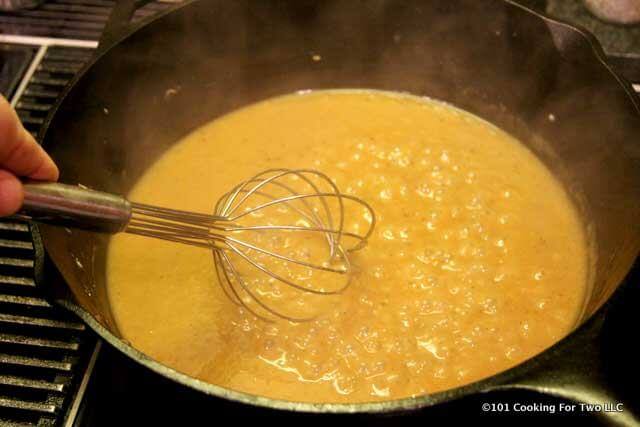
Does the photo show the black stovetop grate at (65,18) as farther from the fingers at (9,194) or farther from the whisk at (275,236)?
the fingers at (9,194)

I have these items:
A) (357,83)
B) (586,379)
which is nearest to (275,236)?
(357,83)

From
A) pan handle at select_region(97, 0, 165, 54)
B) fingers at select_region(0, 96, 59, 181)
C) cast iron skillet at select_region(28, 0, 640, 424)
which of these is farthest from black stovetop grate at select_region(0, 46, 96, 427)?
pan handle at select_region(97, 0, 165, 54)

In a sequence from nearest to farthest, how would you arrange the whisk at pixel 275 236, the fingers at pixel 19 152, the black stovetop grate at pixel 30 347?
the fingers at pixel 19 152 → the black stovetop grate at pixel 30 347 → the whisk at pixel 275 236

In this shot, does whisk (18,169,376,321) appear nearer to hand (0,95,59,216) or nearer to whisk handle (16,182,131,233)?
whisk handle (16,182,131,233)

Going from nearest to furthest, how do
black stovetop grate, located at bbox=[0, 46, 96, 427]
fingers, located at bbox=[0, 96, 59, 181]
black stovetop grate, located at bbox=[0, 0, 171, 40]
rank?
fingers, located at bbox=[0, 96, 59, 181] < black stovetop grate, located at bbox=[0, 46, 96, 427] < black stovetop grate, located at bbox=[0, 0, 171, 40]

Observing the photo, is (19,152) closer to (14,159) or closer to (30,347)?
(14,159)

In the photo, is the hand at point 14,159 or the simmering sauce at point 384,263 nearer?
the hand at point 14,159

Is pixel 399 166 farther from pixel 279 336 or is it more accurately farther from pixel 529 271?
pixel 279 336

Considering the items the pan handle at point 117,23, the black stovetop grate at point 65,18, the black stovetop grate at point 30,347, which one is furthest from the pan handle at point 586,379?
the black stovetop grate at point 65,18
